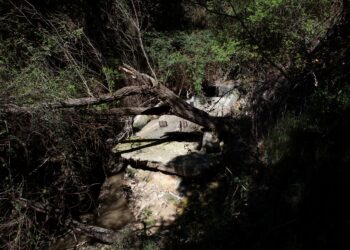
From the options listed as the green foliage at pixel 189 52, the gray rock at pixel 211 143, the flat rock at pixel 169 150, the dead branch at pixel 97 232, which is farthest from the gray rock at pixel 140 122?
the dead branch at pixel 97 232

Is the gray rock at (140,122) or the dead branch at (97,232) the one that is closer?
the dead branch at (97,232)

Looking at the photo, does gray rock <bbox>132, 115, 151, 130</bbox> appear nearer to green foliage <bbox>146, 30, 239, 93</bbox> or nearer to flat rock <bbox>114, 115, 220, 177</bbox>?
flat rock <bbox>114, 115, 220, 177</bbox>

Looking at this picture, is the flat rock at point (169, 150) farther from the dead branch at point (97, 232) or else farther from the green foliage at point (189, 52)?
the dead branch at point (97, 232)

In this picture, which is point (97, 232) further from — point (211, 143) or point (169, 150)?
point (211, 143)

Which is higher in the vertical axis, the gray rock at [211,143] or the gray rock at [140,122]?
the gray rock at [211,143]

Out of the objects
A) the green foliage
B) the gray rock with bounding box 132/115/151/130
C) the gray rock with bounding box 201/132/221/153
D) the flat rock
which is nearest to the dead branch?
the flat rock

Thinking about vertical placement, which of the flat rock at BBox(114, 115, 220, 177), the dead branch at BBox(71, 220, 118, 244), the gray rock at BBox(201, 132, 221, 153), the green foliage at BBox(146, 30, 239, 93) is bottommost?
the dead branch at BBox(71, 220, 118, 244)

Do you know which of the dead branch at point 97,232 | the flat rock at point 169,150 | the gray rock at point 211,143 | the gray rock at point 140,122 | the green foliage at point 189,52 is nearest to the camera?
the dead branch at point 97,232

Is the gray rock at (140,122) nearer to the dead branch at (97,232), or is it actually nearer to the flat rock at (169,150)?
the flat rock at (169,150)

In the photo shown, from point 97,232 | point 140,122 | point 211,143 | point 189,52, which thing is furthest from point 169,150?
point 189,52

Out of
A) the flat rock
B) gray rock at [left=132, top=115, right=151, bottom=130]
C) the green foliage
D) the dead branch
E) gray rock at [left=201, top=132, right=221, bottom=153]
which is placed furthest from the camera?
gray rock at [left=132, top=115, right=151, bottom=130]

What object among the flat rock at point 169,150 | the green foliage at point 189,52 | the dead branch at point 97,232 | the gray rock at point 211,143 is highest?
the green foliage at point 189,52

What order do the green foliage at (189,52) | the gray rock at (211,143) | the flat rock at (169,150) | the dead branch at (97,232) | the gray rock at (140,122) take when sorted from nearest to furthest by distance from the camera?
the dead branch at (97,232) < the flat rock at (169,150) < the gray rock at (211,143) < the green foliage at (189,52) < the gray rock at (140,122)

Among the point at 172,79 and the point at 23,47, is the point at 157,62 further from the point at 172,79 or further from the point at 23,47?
the point at 23,47
